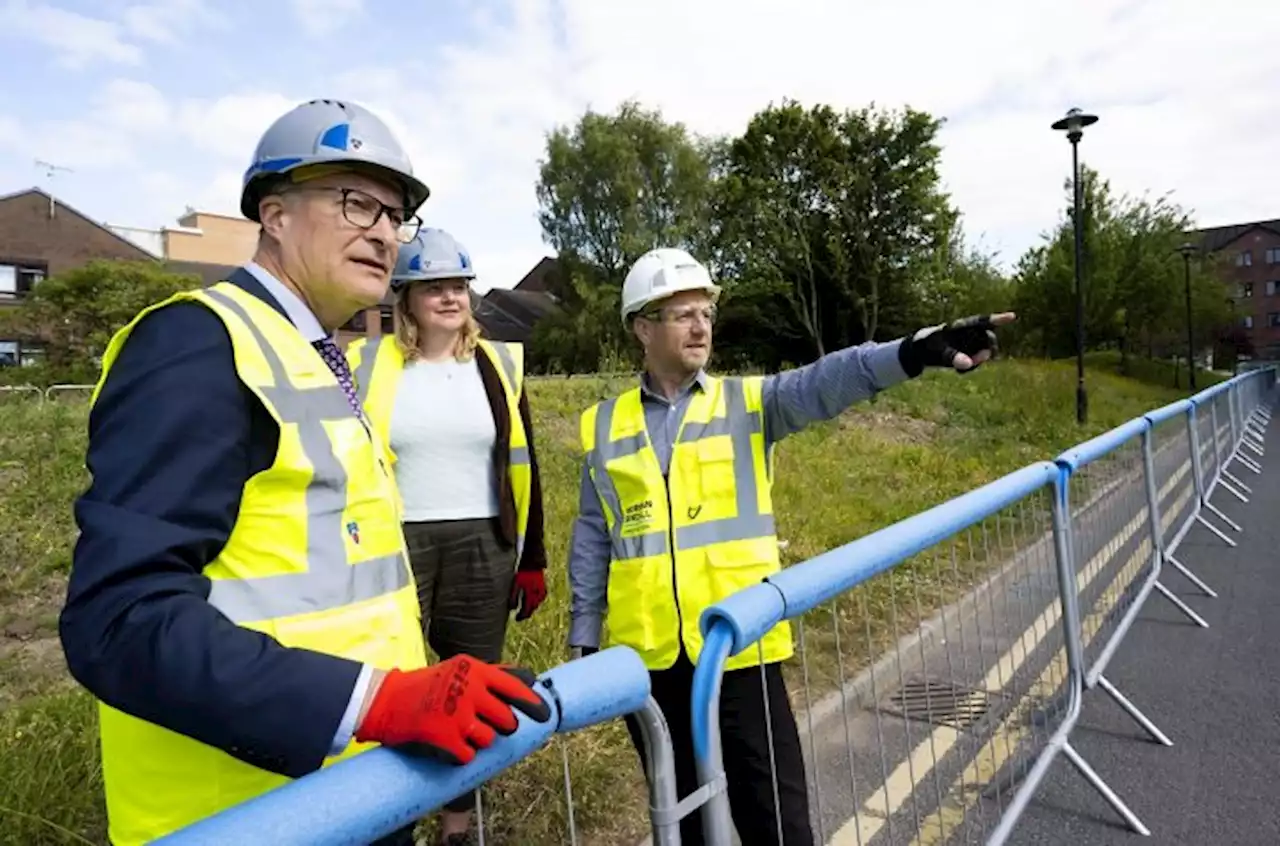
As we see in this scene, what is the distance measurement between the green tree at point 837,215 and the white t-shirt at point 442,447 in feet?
103

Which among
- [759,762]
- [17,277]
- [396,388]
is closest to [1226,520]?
[759,762]

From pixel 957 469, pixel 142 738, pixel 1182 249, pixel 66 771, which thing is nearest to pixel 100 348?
pixel 957 469

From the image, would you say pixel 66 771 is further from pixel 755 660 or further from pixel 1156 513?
pixel 1156 513

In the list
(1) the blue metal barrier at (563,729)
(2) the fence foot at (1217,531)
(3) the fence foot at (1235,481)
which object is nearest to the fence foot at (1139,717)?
(1) the blue metal barrier at (563,729)

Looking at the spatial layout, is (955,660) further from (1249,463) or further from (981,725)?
(1249,463)

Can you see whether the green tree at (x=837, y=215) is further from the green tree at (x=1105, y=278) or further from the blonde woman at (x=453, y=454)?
the blonde woman at (x=453, y=454)

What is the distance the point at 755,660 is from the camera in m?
2.27

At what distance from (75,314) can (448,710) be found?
2936cm

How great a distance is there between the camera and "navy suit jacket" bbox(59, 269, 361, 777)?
104 centimetres

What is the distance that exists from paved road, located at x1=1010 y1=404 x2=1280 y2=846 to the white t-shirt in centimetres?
224

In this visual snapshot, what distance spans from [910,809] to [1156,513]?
315 cm

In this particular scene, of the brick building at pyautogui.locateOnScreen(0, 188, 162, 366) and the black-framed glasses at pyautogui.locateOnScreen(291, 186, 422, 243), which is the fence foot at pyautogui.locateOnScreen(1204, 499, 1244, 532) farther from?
the brick building at pyautogui.locateOnScreen(0, 188, 162, 366)

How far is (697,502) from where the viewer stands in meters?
2.44

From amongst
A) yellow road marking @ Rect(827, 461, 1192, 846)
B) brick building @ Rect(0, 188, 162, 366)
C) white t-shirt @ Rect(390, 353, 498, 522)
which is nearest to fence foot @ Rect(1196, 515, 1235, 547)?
yellow road marking @ Rect(827, 461, 1192, 846)
